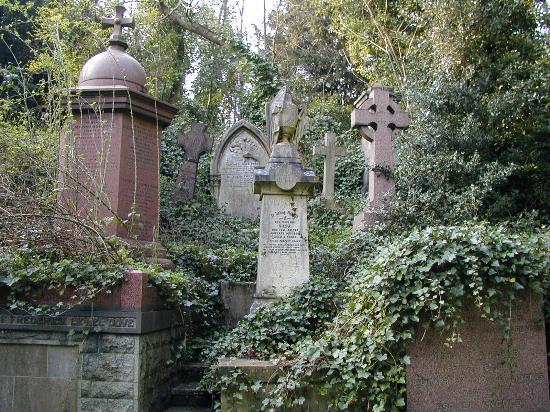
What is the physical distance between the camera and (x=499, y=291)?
4566 millimetres

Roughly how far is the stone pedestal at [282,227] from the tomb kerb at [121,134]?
1.52 m

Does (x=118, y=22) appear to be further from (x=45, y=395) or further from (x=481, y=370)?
(x=481, y=370)

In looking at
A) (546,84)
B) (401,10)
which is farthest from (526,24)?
(401,10)

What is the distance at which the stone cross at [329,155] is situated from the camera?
1352cm

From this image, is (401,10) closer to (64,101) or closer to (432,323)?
(64,101)

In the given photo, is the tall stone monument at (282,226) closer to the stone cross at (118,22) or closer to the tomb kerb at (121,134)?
the tomb kerb at (121,134)

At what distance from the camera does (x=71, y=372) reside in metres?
4.84

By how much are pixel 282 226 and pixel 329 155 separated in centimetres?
712

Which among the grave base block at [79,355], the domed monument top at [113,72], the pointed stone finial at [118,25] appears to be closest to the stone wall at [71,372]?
the grave base block at [79,355]

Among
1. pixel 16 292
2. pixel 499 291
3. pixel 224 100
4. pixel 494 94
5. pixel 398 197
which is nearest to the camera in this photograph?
pixel 499 291

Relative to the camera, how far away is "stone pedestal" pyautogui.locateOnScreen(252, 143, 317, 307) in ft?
22.6

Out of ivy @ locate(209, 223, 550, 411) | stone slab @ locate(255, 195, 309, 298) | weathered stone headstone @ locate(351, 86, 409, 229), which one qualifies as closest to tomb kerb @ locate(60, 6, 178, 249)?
stone slab @ locate(255, 195, 309, 298)

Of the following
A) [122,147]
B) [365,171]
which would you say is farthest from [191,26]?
[122,147]

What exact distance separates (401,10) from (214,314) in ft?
37.0
